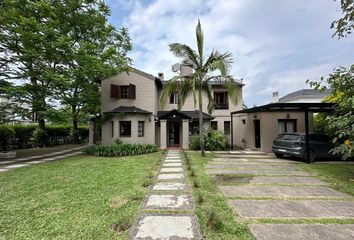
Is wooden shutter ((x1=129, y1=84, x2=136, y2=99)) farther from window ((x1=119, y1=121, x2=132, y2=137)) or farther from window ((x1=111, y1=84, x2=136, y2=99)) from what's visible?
window ((x1=119, y1=121, x2=132, y2=137))

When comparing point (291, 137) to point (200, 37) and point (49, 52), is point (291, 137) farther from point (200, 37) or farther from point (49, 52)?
point (49, 52)

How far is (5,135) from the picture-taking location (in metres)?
15.8

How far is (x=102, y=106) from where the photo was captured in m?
17.5

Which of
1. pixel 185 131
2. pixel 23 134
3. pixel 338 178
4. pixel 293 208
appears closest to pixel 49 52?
pixel 23 134

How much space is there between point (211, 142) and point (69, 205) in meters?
12.2

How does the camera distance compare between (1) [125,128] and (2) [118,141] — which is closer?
(2) [118,141]

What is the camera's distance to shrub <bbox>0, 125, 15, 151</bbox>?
15494 millimetres

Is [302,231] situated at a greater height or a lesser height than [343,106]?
lesser

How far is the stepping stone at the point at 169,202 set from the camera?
4.27 metres

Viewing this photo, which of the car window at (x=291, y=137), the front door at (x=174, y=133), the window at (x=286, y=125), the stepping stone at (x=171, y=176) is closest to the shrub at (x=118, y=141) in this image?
the front door at (x=174, y=133)

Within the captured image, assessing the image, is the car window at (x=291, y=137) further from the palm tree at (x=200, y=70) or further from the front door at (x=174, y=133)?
the front door at (x=174, y=133)

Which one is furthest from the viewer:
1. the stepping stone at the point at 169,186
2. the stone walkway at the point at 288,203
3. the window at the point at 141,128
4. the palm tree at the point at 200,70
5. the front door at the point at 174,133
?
the front door at the point at 174,133

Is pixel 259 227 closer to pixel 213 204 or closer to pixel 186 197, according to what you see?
pixel 213 204

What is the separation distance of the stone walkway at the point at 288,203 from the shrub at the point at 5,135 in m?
16.9
